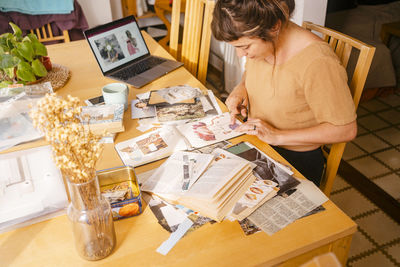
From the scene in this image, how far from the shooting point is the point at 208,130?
1.32 m

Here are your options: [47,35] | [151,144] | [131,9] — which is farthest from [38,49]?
[131,9]

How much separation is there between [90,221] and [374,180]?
1.94 meters

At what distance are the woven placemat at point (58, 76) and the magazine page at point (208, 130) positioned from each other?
67 centimetres

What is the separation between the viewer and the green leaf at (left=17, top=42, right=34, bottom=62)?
1.51 m

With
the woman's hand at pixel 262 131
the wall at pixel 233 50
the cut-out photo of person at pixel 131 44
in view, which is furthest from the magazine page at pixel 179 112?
the wall at pixel 233 50

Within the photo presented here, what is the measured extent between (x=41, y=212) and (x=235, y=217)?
523mm

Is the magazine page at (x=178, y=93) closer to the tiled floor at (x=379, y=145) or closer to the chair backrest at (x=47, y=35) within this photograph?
the tiled floor at (x=379, y=145)

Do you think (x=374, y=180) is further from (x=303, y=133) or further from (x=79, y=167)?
(x=79, y=167)

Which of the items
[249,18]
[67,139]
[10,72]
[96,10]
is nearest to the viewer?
[67,139]

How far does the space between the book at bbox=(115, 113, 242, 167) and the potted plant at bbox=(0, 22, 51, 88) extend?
62cm

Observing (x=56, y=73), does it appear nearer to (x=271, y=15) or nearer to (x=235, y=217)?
(x=271, y=15)

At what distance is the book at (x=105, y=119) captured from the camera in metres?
1.30

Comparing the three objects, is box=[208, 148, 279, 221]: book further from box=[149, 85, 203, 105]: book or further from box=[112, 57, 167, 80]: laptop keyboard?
box=[112, 57, 167, 80]: laptop keyboard

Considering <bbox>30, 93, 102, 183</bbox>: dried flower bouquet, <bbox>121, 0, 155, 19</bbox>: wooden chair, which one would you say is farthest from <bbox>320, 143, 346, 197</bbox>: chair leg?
<bbox>121, 0, 155, 19</bbox>: wooden chair
